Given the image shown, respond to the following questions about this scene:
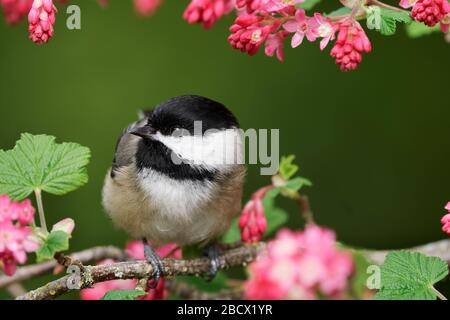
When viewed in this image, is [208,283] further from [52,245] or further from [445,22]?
[445,22]

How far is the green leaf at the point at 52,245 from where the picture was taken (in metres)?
1.44

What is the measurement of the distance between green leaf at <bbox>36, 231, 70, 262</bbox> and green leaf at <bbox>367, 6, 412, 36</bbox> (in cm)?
77

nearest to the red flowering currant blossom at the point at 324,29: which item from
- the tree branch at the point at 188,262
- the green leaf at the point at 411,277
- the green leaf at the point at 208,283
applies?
the green leaf at the point at 411,277

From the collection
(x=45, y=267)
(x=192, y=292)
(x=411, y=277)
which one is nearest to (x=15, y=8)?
(x=45, y=267)


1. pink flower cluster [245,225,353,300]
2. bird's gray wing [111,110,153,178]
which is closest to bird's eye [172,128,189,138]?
bird's gray wing [111,110,153,178]

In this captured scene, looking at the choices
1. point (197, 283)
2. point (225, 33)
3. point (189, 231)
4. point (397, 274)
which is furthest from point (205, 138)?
A: point (225, 33)

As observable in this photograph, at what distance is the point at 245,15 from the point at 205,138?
595 mm

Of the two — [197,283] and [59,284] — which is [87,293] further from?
[59,284]

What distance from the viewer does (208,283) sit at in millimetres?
2369

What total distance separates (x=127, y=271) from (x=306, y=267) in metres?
0.69

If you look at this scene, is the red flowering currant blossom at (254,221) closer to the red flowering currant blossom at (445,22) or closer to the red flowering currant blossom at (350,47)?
the red flowering currant blossom at (350,47)

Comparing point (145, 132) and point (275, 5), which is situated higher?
point (275, 5)

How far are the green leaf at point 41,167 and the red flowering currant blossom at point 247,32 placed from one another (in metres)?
0.41
